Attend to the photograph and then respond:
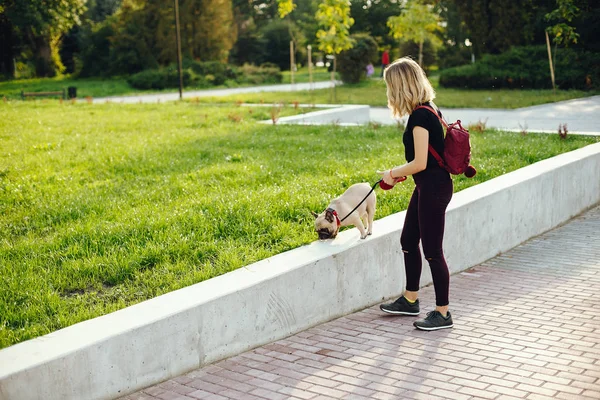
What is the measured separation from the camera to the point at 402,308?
5852mm

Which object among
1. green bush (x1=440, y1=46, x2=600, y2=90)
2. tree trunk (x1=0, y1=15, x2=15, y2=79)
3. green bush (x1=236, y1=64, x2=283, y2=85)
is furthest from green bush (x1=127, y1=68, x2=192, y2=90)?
green bush (x1=440, y1=46, x2=600, y2=90)

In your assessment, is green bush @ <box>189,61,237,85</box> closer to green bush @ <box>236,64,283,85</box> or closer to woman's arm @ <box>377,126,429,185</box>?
green bush @ <box>236,64,283,85</box>

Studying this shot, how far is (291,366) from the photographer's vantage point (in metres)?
4.86

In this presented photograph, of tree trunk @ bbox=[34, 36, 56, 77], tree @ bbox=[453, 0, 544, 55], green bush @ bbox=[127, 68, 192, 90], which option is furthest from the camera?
tree trunk @ bbox=[34, 36, 56, 77]

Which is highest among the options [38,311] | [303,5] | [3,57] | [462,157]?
[303,5]

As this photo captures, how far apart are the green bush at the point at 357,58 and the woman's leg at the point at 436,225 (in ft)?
104

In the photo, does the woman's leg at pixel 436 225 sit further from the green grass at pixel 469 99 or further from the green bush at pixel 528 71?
the green bush at pixel 528 71

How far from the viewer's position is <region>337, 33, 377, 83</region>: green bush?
36156 mm

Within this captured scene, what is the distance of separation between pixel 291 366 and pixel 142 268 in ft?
5.44

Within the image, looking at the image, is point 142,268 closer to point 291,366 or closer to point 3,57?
point 291,366

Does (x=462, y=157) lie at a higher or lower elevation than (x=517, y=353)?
higher

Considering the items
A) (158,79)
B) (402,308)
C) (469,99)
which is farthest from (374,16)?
(402,308)

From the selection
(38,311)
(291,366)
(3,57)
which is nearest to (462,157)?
(291,366)

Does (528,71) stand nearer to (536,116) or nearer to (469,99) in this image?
(469,99)
